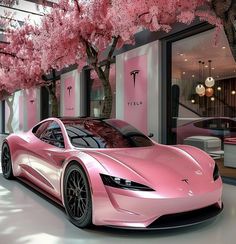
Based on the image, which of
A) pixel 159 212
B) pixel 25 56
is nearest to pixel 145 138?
pixel 159 212

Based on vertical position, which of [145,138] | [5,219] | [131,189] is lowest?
[5,219]

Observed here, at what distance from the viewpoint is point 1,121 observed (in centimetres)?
2353

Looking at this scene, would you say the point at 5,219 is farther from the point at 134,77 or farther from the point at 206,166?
the point at 134,77

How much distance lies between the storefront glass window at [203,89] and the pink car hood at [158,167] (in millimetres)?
3643

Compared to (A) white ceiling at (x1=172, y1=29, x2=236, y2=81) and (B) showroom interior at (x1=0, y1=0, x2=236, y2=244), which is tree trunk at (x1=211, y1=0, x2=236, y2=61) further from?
(A) white ceiling at (x1=172, y1=29, x2=236, y2=81)

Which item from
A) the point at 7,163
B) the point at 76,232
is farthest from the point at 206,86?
the point at 76,232

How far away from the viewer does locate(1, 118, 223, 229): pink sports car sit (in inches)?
119

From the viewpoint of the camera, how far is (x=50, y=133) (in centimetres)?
467

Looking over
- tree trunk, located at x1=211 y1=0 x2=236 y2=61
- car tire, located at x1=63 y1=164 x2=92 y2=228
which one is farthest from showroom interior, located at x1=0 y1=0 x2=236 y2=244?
tree trunk, located at x1=211 y1=0 x2=236 y2=61

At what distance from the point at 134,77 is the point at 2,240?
6.78 m

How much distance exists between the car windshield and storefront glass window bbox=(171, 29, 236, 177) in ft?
10.5

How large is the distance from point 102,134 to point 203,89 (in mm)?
4429

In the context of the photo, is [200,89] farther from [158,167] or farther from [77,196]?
[77,196]

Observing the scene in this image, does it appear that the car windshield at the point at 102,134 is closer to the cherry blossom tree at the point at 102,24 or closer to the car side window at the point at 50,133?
the car side window at the point at 50,133
